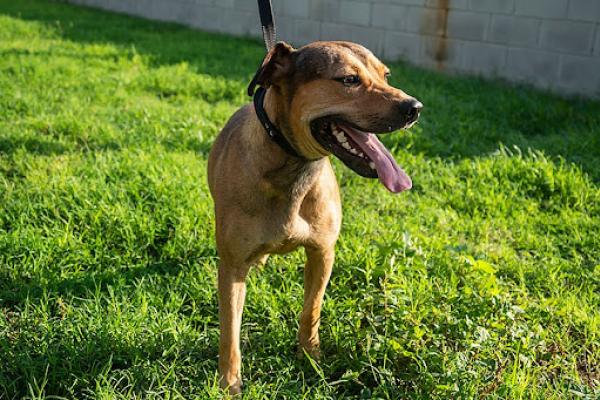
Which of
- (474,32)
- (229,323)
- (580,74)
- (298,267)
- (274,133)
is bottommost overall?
(298,267)

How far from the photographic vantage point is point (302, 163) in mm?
2561

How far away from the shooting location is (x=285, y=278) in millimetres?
3383

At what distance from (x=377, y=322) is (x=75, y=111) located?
394 centimetres

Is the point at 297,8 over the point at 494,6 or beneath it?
beneath

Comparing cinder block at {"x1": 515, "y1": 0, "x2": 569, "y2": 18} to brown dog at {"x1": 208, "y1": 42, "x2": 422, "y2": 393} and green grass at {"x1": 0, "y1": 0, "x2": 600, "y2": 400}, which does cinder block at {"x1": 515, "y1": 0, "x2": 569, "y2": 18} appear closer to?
green grass at {"x1": 0, "y1": 0, "x2": 600, "y2": 400}

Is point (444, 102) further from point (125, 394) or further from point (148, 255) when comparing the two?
point (125, 394)

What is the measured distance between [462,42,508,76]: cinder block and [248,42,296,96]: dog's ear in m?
5.89

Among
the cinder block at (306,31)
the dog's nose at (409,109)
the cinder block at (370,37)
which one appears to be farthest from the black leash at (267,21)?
the cinder block at (306,31)

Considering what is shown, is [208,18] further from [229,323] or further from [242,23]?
[229,323]

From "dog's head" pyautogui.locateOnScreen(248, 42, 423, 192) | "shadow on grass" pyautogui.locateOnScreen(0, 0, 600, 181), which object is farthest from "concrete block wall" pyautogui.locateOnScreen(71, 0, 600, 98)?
"dog's head" pyautogui.locateOnScreen(248, 42, 423, 192)

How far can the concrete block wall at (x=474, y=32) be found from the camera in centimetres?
703

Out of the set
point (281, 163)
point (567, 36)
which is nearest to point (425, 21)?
point (567, 36)

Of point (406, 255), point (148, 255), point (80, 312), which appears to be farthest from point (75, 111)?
point (406, 255)

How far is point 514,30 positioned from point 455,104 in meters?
1.65
